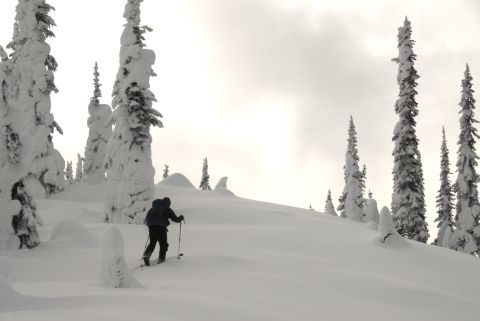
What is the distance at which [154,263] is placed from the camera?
1218cm

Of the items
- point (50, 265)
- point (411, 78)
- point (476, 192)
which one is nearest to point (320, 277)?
point (50, 265)

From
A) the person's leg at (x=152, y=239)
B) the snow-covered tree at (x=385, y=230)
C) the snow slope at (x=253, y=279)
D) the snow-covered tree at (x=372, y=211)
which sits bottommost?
the snow slope at (x=253, y=279)

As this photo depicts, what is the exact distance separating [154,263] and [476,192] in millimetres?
30902

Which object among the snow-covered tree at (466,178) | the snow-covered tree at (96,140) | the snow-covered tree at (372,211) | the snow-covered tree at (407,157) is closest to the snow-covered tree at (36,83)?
the snow-covered tree at (96,140)

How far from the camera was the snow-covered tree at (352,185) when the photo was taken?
161 ft

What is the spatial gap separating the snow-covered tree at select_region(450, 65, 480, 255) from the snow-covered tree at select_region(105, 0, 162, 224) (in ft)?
78.3

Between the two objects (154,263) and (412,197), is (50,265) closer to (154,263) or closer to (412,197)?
(154,263)

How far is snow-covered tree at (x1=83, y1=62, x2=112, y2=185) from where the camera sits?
4153 centimetres

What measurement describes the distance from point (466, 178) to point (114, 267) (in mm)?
33043

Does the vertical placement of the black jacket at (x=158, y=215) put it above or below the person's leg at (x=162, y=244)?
above

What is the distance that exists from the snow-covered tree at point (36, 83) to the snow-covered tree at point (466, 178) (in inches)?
1120

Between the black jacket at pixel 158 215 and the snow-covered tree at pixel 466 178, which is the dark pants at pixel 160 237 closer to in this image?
the black jacket at pixel 158 215

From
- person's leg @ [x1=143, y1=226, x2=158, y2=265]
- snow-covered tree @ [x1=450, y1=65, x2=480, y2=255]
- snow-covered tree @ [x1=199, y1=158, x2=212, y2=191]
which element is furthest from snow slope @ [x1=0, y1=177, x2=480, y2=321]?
snow-covered tree @ [x1=199, y1=158, x2=212, y2=191]

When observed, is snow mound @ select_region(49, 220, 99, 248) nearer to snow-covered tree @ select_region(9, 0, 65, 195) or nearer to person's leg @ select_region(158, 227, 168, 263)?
person's leg @ select_region(158, 227, 168, 263)
